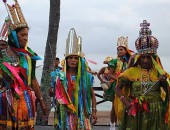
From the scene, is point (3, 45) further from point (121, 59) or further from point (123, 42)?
point (123, 42)

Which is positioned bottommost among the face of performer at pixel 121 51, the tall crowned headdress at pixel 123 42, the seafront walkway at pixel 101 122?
the seafront walkway at pixel 101 122

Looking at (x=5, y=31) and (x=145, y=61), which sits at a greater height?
(x=5, y=31)

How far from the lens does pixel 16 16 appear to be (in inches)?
249

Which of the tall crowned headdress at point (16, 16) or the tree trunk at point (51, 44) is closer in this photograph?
the tall crowned headdress at point (16, 16)

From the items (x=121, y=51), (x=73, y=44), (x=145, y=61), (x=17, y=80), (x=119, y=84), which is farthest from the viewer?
(x=121, y=51)

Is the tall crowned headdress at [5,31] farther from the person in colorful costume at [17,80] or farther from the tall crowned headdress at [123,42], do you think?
the tall crowned headdress at [123,42]

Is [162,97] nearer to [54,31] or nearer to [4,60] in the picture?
[4,60]

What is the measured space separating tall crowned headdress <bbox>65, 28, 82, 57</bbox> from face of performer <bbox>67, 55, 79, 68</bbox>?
5 centimetres

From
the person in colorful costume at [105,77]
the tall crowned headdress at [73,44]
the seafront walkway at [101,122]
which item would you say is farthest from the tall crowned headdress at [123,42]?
the tall crowned headdress at [73,44]

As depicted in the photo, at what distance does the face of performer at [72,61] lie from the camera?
7453 millimetres

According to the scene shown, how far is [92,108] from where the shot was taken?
7.34 metres

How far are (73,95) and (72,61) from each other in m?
0.52

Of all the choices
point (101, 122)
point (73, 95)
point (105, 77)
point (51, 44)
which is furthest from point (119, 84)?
point (101, 122)

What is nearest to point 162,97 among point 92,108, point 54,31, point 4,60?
point 92,108
